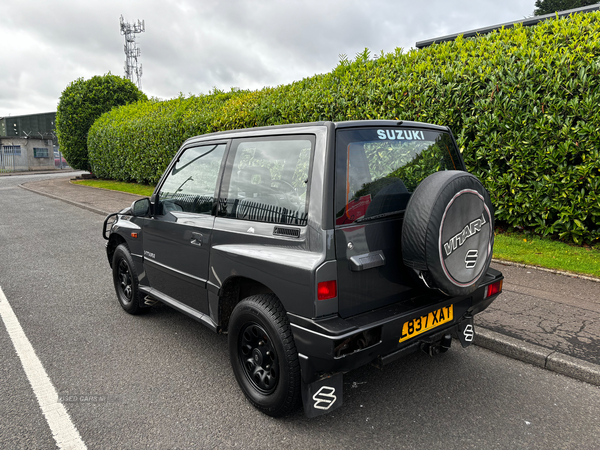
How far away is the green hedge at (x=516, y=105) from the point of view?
5.65 metres

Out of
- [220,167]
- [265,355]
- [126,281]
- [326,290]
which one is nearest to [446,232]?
[326,290]

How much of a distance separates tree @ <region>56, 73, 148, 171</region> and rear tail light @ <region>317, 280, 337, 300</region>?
2434 centimetres

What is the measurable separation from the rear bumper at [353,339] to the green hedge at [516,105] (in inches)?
170

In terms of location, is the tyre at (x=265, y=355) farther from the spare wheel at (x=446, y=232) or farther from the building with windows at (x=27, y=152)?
the building with windows at (x=27, y=152)

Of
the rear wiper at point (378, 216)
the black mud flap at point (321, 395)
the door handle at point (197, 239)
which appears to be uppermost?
the rear wiper at point (378, 216)

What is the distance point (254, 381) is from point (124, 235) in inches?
92.9

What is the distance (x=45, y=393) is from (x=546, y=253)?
19.8 feet

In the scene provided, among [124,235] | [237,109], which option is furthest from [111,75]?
[124,235]

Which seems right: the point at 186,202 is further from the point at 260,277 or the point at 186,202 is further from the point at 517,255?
the point at 517,255

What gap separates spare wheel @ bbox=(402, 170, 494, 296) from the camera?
2.49 metres

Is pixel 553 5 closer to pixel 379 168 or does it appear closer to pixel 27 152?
pixel 379 168

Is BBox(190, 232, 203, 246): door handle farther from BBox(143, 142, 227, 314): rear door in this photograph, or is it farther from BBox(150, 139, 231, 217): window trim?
BBox(150, 139, 231, 217): window trim

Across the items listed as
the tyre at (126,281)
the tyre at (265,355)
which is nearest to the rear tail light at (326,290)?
the tyre at (265,355)

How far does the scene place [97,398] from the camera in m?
2.99
